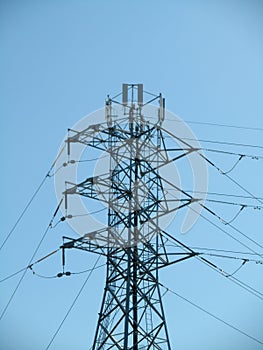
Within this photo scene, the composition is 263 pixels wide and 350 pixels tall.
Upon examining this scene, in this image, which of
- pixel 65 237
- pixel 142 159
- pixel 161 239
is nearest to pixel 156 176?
pixel 142 159

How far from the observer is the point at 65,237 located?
16828 millimetres

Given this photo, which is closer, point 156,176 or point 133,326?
point 133,326

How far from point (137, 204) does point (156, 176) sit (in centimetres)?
122

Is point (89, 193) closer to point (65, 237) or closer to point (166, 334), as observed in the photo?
point (65, 237)

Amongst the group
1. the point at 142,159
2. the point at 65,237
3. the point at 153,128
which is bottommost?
the point at 65,237

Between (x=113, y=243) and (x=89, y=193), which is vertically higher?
(x=89, y=193)

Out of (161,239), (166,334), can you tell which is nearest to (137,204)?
(161,239)

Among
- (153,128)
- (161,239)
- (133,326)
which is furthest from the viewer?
(153,128)

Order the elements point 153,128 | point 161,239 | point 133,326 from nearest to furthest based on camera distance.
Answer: point 133,326
point 161,239
point 153,128

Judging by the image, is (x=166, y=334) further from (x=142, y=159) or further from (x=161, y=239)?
(x=142, y=159)

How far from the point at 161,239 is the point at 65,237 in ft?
9.07

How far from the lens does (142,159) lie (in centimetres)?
1853

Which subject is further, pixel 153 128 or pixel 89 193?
pixel 153 128

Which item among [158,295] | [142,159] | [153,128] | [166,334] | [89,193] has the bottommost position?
[166,334]
